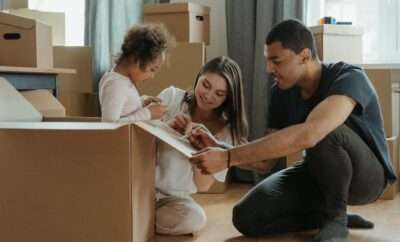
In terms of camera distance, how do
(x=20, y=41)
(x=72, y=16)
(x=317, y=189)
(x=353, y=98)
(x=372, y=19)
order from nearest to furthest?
(x=353, y=98) < (x=317, y=189) < (x=20, y=41) < (x=372, y=19) < (x=72, y=16)

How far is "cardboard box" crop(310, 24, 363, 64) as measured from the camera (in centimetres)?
274

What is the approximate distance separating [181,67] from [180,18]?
279 millimetres

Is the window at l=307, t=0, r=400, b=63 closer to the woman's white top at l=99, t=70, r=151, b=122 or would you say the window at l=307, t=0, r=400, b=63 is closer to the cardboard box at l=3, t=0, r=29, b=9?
the woman's white top at l=99, t=70, r=151, b=122

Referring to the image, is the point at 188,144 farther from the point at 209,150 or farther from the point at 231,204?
the point at 231,204

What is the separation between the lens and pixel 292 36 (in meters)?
1.72

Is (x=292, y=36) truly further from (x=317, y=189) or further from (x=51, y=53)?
(x=51, y=53)

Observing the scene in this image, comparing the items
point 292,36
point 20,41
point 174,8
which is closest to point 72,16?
point 174,8

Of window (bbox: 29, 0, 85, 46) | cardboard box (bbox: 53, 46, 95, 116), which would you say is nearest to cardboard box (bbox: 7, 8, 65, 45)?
cardboard box (bbox: 53, 46, 95, 116)

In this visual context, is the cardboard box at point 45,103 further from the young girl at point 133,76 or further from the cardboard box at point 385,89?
the cardboard box at point 385,89

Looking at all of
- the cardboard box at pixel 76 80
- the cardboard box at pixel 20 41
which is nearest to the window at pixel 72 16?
the cardboard box at pixel 76 80

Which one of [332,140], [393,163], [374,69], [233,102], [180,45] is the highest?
[180,45]

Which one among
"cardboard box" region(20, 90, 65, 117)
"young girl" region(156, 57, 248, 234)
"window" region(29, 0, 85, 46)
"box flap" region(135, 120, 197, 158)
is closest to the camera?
"box flap" region(135, 120, 197, 158)

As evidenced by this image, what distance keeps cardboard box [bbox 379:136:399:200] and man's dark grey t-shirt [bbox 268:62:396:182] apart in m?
0.72

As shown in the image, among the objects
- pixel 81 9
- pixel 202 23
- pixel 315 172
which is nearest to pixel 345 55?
pixel 202 23
